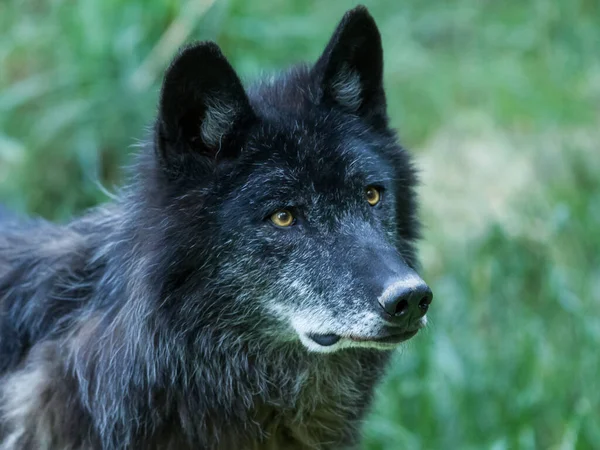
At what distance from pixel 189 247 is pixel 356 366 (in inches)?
36.8

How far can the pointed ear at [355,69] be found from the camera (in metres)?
3.49

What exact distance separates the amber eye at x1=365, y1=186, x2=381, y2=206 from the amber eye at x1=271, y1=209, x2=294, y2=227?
0.34 metres

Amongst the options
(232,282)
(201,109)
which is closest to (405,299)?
(232,282)

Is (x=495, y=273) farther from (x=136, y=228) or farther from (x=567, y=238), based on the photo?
(x=136, y=228)

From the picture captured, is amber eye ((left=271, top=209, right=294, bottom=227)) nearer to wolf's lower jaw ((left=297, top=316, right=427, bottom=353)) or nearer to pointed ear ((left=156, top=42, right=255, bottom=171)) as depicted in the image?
pointed ear ((left=156, top=42, right=255, bottom=171))

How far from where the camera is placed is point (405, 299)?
116 inches

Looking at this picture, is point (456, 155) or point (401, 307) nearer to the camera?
point (401, 307)

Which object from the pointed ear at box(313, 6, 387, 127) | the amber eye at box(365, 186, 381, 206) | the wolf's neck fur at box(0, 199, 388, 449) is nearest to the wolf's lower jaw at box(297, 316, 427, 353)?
the wolf's neck fur at box(0, 199, 388, 449)

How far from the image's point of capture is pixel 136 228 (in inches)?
134

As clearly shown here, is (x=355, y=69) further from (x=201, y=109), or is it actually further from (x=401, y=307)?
(x=401, y=307)

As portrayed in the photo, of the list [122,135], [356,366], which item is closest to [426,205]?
[122,135]

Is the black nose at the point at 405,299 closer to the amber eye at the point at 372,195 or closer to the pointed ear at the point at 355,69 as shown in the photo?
the amber eye at the point at 372,195

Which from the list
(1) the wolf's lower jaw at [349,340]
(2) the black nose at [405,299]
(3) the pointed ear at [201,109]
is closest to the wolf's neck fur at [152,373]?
(1) the wolf's lower jaw at [349,340]

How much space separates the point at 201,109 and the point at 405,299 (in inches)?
42.1
